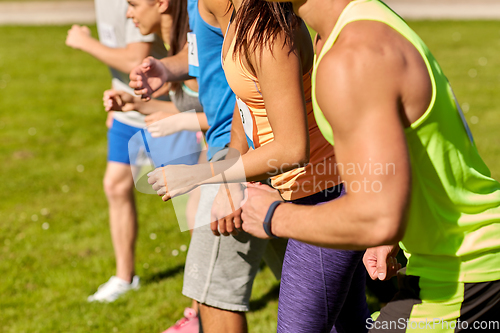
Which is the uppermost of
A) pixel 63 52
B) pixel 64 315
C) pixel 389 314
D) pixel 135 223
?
pixel 389 314

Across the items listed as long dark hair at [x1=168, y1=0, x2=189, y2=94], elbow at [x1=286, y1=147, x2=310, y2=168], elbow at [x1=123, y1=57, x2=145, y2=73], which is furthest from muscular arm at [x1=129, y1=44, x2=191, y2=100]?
elbow at [x1=286, y1=147, x2=310, y2=168]

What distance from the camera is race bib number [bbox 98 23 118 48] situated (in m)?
3.50

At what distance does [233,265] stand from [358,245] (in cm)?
117

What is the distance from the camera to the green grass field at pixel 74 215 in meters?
3.34

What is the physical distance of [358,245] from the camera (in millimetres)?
1265

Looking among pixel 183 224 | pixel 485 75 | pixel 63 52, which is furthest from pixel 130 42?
pixel 63 52

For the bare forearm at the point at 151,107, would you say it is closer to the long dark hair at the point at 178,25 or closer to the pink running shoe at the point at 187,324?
the long dark hair at the point at 178,25

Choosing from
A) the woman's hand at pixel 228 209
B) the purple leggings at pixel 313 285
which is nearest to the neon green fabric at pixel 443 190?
the purple leggings at pixel 313 285

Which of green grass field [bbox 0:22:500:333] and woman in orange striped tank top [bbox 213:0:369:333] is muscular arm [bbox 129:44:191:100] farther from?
green grass field [bbox 0:22:500:333]

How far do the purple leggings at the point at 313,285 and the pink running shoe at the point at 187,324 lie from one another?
3.81 feet

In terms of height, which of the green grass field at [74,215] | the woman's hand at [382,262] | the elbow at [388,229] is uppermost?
the elbow at [388,229]

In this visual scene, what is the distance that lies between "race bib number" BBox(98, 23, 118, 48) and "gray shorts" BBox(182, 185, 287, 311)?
1.62 meters

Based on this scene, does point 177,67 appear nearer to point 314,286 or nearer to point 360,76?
point 314,286

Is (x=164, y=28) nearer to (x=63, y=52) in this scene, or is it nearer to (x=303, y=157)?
(x=303, y=157)
